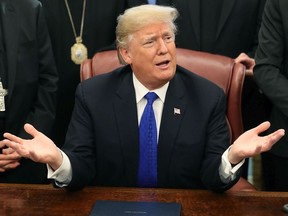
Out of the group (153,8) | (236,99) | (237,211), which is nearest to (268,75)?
(236,99)

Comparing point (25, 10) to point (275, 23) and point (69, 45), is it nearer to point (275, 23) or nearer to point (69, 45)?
point (69, 45)

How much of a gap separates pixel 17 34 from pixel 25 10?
0.46 feet

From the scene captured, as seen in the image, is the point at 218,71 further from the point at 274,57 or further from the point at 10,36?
the point at 10,36

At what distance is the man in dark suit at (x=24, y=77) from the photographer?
10.1ft

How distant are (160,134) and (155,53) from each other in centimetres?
36

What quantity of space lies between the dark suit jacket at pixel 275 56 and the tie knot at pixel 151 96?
611 mm

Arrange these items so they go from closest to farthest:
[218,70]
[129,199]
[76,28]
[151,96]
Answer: [129,199] < [151,96] < [218,70] < [76,28]

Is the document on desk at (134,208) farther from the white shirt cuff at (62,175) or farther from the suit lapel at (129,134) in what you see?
the suit lapel at (129,134)

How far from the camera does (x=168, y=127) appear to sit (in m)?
2.69

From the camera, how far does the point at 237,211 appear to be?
2.23 meters

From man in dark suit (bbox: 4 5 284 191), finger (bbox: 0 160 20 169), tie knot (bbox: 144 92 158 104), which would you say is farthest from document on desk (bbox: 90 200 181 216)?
finger (bbox: 0 160 20 169)

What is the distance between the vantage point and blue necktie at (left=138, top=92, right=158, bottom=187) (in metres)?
2.69

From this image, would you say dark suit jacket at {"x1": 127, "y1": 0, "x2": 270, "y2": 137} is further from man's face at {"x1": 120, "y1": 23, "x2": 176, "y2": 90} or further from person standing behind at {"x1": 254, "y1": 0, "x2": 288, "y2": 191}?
man's face at {"x1": 120, "y1": 23, "x2": 176, "y2": 90}

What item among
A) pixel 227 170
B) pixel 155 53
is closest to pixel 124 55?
pixel 155 53
